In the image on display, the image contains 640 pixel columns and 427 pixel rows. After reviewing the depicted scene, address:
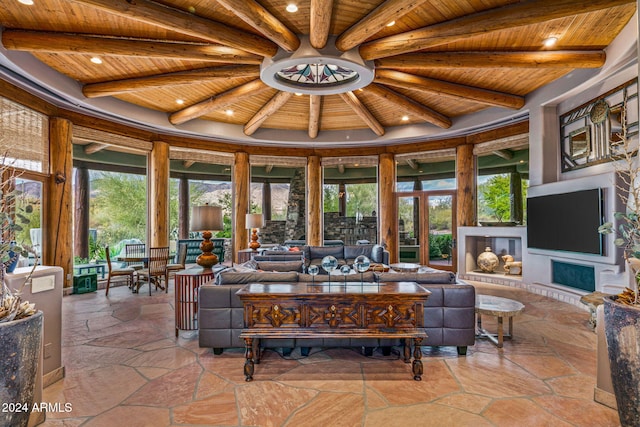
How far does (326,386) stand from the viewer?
272 cm

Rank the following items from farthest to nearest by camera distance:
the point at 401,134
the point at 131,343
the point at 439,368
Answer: the point at 401,134, the point at 131,343, the point at 439,368

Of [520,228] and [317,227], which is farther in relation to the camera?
[317,227]

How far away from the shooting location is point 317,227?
8.95m

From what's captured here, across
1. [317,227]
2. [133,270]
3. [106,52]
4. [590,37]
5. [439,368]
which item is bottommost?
[439,368]

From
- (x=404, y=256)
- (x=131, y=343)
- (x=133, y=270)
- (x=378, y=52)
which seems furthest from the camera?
(x=404, y=256)

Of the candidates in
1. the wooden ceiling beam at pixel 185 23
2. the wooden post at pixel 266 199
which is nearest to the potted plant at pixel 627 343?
the wooden ceiling beam at pixel 185 23

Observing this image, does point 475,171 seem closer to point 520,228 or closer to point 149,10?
point 520,228

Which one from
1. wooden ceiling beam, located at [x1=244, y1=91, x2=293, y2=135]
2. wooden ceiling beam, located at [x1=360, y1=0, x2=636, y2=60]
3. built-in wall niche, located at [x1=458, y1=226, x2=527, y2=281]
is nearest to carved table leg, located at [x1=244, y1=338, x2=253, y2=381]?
wooden ceiling beam, located at [x1=360, y1=0, x2=636, y2=60]

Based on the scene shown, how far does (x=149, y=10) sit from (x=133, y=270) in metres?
4.57

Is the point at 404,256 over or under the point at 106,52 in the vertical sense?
under

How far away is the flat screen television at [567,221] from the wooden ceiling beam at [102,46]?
17.5 ft

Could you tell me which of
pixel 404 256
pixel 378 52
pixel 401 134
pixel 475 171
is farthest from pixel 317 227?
pixel 378 52

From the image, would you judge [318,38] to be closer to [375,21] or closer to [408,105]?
[375,21]

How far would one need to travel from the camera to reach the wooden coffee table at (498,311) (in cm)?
336
